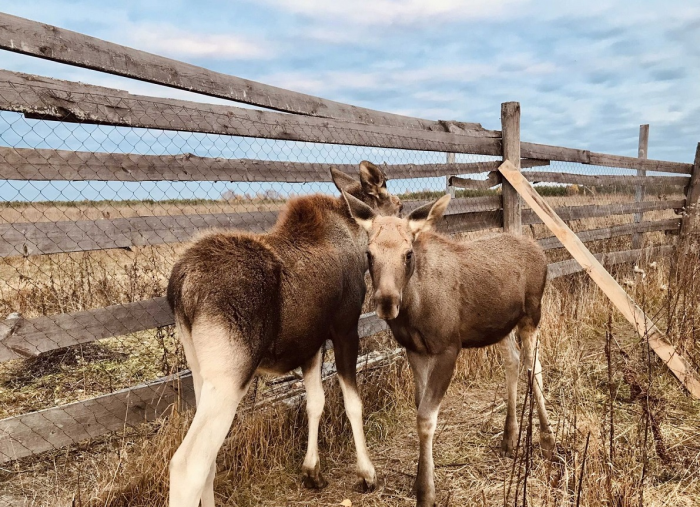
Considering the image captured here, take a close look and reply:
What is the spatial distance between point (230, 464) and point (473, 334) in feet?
7.74

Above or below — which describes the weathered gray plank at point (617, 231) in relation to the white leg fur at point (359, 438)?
above

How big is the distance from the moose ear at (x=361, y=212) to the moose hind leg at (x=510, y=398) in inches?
74.7

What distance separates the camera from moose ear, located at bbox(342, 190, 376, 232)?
4070mm

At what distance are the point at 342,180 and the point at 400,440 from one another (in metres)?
2.63

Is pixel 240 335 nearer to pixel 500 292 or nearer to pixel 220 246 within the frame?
pixel 220 246

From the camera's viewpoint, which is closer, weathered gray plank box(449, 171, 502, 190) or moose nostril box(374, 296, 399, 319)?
moose nostril box(374, 296, 399, 319)

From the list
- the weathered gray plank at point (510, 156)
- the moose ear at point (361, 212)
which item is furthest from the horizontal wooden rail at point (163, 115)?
the weathered gray plank at point (510, 156)

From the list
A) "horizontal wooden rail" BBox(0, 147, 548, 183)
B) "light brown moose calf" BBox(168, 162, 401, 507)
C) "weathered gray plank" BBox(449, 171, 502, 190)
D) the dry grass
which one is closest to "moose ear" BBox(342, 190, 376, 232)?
"light brown moose calf" BBox(168, 162, 401, 507)

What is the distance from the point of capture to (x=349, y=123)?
5723 mm

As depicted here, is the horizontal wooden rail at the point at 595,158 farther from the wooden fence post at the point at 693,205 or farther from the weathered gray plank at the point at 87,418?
the weathered gray plank at the point at 87,418

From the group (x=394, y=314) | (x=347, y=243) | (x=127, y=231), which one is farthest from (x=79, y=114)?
(x=394, y=314)

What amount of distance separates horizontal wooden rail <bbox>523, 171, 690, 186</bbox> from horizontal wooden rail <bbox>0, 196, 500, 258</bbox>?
561 centimetres

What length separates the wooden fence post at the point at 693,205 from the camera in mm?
12836

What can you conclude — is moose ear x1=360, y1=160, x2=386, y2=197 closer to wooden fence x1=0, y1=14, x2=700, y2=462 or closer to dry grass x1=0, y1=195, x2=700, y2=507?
wooden fence x1=0, y1=14, x2=700, y2=462
